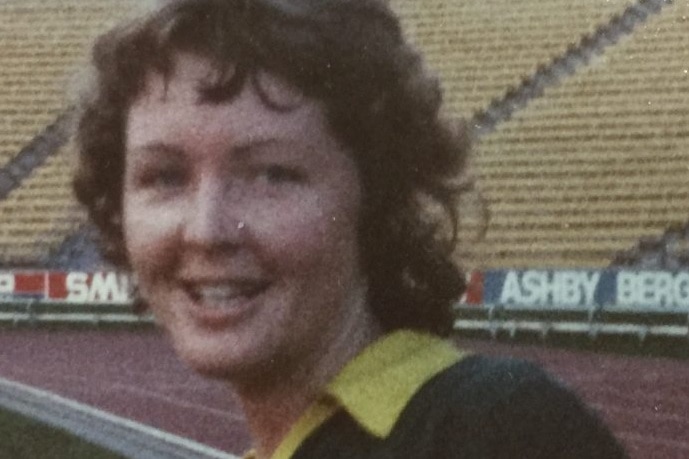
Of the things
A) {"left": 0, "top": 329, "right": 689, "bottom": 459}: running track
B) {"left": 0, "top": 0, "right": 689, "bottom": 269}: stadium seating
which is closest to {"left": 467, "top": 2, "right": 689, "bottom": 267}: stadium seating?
{"left": 0, "top": 0, "right": 689, "bottom": 269}: stadium seating

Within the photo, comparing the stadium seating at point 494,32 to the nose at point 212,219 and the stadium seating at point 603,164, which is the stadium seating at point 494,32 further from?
the nose at point 212,219

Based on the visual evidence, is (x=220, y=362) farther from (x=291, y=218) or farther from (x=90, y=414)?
(x=90, y=414)

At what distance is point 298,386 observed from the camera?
1.35ft

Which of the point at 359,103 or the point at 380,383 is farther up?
the point at 359,103

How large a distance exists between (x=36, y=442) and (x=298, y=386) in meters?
0.53

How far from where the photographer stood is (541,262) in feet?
3.46

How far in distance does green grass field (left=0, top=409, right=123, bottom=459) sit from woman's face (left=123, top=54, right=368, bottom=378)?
50 cm

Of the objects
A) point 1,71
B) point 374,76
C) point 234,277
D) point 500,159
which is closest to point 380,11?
point 374,76

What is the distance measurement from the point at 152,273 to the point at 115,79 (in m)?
0.09

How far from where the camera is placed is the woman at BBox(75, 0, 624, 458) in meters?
0.37

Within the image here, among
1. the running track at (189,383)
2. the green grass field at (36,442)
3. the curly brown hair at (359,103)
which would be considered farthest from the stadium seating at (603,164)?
the green grass field at (36,442)

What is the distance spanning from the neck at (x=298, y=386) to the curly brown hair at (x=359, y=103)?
1.0 inches

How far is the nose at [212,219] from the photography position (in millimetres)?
378

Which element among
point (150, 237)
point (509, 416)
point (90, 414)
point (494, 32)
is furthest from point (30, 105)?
point (509, 416)
